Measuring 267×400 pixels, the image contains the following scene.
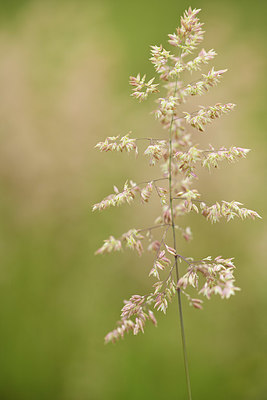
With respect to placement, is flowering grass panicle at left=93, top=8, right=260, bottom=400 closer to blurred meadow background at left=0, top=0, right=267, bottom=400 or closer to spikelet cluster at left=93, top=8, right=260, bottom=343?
spikelet cluster at left=93, top=8, right=260, bottom=343

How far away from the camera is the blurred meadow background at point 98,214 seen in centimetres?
122

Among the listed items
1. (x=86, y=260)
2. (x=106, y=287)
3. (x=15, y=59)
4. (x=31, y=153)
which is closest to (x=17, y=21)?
(x=15, y=59)

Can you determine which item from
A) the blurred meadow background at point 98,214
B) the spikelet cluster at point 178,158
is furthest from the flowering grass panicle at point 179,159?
the blurred meadow background at point 98,214

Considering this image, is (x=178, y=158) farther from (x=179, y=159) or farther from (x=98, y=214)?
(x=98, y=214)

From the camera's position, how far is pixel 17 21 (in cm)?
140

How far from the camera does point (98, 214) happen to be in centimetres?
132

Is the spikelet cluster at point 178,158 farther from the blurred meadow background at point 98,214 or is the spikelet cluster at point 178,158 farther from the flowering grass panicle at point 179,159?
the blurred meadow background at point 98,214

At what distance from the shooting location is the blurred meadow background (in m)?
1.22

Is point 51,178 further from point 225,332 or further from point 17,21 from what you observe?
point 225,332


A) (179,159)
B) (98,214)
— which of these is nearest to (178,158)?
(179,159)

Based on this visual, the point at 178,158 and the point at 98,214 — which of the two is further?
the point at 98,214

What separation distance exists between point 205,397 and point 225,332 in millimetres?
Result: 234

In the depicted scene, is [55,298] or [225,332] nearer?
[225,332]

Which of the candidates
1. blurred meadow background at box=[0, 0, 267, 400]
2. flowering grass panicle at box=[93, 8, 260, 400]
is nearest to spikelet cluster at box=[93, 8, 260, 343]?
flowering grass panicle at box=[93, 8, 260, 400]
